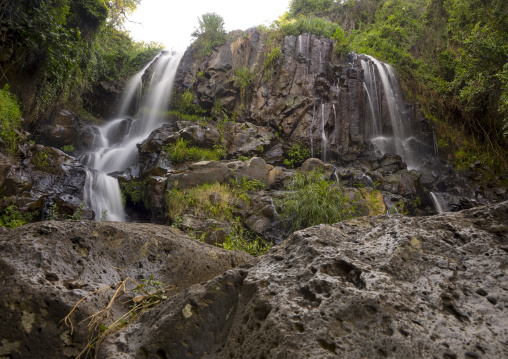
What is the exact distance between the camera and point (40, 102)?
349 inches

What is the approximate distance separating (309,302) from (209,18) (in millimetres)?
18112

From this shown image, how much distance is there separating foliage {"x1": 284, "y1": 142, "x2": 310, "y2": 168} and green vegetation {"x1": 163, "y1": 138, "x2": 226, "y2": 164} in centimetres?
305

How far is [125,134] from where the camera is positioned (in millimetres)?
13844

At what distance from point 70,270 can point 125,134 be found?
12893mm

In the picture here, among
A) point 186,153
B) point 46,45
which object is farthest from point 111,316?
point 186,153

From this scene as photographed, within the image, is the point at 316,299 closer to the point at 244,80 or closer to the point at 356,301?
the point at 356,301

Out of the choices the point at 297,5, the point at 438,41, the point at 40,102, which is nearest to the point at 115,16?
the point at 40,102

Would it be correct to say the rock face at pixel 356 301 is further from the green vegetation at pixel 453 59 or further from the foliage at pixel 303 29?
the foliage at pixel 303 29

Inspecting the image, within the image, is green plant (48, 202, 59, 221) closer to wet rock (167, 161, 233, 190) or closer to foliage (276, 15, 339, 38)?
wet rock (167, 161, 233, 190)

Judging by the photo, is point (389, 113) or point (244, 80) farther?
point (244, 80)

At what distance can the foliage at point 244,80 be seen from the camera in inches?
553

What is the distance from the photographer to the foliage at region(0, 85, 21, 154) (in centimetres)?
733

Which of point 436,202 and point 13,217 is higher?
point 436,202

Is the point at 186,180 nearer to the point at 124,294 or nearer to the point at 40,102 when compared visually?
the point at 40,102
